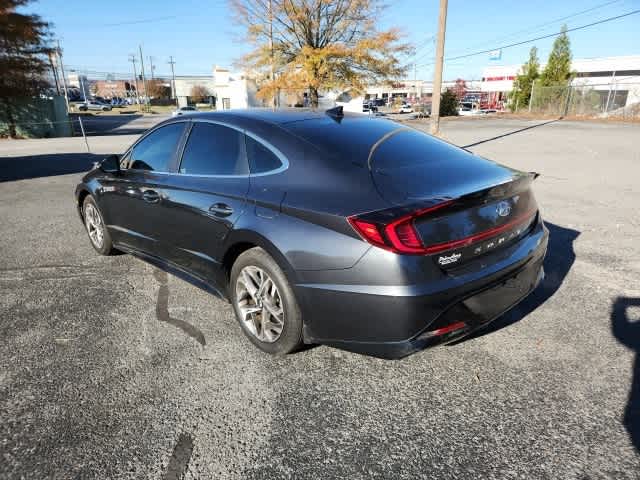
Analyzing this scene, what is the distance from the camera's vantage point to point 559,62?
37.2m

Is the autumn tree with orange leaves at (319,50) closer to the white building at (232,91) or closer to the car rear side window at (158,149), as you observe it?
the white building at (232,91)

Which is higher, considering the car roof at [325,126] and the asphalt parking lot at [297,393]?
the car roof at [325,126]

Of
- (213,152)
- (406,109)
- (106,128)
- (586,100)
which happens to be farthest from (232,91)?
(213,152)

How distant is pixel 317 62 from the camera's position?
80.7 feet

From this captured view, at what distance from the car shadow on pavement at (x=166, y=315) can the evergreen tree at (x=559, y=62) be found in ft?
134

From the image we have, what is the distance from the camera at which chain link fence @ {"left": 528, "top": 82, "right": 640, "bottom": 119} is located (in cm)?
3266

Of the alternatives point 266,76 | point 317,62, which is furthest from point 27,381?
point 266,76

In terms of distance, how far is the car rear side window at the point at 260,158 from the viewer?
9.36 feet

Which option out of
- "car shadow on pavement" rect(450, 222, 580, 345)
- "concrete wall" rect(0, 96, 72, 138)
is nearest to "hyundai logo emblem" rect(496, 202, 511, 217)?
"car shadow on pavement" rect(450, 222, 580, 345)

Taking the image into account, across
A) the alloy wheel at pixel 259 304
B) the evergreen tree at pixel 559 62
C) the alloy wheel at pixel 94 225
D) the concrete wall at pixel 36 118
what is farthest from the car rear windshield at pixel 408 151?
the evergreen tree at pixel 559 62

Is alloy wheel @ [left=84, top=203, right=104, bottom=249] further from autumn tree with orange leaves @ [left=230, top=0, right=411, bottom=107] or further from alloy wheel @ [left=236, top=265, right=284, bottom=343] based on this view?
autumn tree with orange leaves @ [left=230, top=0, right=411, bottom=107]

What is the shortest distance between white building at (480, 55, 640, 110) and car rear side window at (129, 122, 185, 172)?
121 feet

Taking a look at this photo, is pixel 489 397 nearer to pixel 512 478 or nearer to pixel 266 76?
pixel 512 478

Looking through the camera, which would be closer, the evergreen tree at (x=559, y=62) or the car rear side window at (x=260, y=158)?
the car rear side window at (x=260, y=158)
